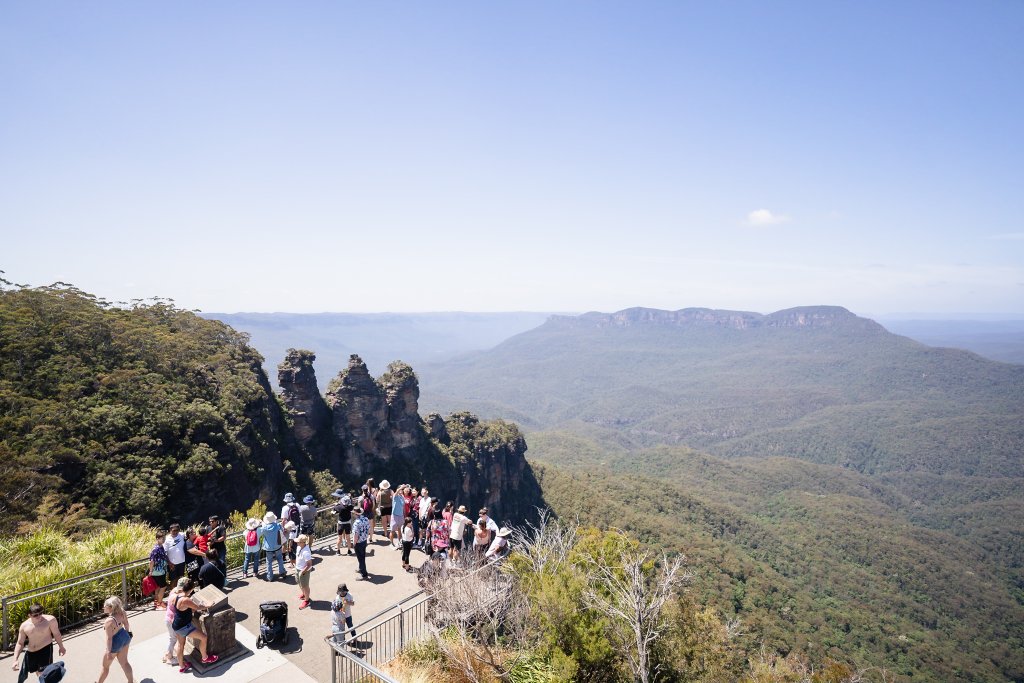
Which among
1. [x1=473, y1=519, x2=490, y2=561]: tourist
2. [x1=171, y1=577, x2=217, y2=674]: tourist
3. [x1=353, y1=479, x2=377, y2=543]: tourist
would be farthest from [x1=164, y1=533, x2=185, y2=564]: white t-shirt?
[x1=473, y1=519, x2=490, y2=561]: tourist

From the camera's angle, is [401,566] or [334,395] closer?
[401,566]

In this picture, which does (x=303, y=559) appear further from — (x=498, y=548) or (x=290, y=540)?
(x=498, y=548)

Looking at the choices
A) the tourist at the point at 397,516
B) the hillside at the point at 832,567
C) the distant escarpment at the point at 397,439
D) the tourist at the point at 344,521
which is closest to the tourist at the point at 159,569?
the tourist at the point at 344,521

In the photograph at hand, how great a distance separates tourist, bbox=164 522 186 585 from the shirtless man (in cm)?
327

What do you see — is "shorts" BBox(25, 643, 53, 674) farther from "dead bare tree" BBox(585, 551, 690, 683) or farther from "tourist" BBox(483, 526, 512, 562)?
"dead bare tree" BBox(585, 551, 690, 683)

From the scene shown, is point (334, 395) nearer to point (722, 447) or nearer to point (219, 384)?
point (219, 384)

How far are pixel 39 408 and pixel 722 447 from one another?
199 m

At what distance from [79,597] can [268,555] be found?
3679 millimetres

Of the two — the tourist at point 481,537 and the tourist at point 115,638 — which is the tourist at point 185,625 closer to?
the tourist at point 115,638

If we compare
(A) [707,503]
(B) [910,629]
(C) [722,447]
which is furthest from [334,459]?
(C) [722,447]

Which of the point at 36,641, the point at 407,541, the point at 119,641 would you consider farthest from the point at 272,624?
the point at 407,541

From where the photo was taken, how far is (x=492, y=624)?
415 inches

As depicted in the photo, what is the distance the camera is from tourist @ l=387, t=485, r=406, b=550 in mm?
15008

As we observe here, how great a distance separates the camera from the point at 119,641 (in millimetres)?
8211
